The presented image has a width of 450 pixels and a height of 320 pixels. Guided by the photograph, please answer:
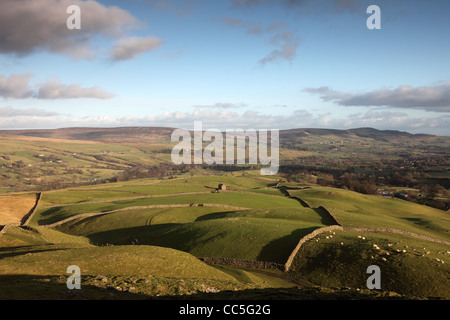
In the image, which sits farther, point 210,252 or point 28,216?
point 28,216

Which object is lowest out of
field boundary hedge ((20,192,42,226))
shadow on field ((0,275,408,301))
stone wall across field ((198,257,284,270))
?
field boundary hedge ((20,192,42,226))

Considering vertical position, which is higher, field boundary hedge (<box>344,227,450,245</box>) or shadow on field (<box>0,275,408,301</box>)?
shadow on field (<box>0,275,408,301</box>)

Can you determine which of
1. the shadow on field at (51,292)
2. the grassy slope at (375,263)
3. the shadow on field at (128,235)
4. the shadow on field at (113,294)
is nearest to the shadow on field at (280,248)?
the grassy slope at (375,263)

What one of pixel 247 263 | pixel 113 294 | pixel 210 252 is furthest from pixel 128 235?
pixel 113 294

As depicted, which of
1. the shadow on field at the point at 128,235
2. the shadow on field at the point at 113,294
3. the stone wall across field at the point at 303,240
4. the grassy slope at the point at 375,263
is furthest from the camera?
the shadow on field at the point at 128,235

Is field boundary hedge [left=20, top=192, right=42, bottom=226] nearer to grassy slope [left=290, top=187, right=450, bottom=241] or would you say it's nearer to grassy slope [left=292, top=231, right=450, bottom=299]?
grassy slope [left=292, top=231, right=450, bottom=299]

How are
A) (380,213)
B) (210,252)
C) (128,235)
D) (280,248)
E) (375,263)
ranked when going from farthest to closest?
(380,213)
(128,235)
(210,252)
(280,248)
(375,263)

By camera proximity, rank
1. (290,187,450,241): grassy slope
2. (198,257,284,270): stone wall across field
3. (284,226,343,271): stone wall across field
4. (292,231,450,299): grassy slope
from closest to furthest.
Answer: (292,231,450,299): grassy slope
(284,226,343,271): stone wall across field
(198,257,284,270): stone wall across field
(290,187,450,241): grassy slope

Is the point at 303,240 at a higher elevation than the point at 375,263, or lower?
lower

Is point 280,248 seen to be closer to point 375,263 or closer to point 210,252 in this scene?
point 210,252

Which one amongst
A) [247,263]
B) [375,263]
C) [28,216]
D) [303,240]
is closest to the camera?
[375,263]

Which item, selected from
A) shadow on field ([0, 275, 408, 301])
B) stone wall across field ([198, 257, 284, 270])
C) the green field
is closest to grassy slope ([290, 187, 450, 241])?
the green field

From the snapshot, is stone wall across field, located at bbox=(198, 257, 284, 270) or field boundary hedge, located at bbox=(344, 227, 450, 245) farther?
field boundary hedge, located at bbox=(344, 227, 450, 245)

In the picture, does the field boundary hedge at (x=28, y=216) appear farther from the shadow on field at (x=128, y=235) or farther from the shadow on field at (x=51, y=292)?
the shadow on field at (x=51, y=292)
